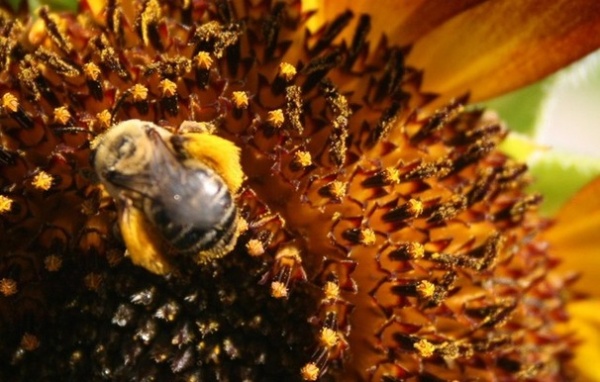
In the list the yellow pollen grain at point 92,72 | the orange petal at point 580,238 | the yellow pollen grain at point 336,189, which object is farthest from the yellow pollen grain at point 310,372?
the orange petal at point 580,238


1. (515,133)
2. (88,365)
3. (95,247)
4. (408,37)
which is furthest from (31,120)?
(515,133)

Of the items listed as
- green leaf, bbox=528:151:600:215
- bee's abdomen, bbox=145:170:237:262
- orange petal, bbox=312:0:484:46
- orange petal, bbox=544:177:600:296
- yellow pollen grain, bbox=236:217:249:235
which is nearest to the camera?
bee's abdomen, bbox=145:170:237:262

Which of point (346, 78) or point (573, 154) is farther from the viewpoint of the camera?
point (573, 154)

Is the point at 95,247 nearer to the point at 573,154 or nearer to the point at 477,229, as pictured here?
the point at 477,229

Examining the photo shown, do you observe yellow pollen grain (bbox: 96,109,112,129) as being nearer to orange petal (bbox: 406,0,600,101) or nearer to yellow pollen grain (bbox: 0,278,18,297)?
yellow pollen grain (bbox: 0,278,18,297)

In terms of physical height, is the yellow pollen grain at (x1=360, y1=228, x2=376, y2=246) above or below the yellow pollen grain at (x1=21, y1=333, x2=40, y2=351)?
above

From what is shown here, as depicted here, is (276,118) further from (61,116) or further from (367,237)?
(61,116)

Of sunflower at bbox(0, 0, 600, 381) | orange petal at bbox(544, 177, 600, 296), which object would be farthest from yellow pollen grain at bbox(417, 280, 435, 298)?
orange petal at bbox(544, 177, 600, 296)
